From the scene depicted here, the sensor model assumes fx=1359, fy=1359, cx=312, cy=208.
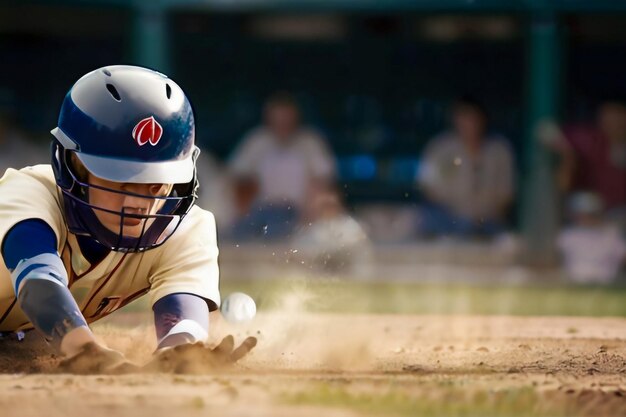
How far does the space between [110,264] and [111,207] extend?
33cm

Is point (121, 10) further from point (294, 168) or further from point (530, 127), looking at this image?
point (530, 127)

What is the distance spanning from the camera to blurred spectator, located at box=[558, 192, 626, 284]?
12.4 m

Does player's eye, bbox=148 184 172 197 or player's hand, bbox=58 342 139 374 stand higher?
player's eye, bbox=148 184 172 197

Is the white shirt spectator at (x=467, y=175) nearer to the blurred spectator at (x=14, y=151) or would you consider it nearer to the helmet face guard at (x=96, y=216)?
the blurred spectator at (x=14, y=151)

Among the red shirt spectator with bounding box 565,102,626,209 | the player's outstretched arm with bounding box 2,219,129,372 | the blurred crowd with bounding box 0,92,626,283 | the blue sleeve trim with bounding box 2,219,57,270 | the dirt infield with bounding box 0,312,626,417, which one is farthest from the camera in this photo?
the red shirt spectator with bounding box 565,102,626,209

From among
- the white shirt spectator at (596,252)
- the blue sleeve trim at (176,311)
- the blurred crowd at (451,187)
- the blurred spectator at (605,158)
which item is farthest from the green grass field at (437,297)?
the blue sleeve trim at (176,311)

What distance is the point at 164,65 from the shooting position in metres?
13.7

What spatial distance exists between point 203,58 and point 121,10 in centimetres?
104

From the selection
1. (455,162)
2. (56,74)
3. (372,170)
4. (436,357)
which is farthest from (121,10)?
(436,357)

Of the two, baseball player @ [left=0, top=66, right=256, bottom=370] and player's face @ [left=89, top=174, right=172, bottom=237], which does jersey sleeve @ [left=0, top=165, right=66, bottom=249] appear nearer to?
baseball player @ [left=0, top=66, right=256, bottom=370]

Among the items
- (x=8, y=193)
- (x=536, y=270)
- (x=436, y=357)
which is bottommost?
(x=536, y=270)

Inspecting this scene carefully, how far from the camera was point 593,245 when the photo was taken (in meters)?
12.5

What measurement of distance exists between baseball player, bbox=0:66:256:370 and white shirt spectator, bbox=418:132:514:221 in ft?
25.0

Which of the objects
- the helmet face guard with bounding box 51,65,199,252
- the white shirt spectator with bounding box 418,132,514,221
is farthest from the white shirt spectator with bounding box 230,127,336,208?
the helmet face guard with bounding box 51,65,199,252
